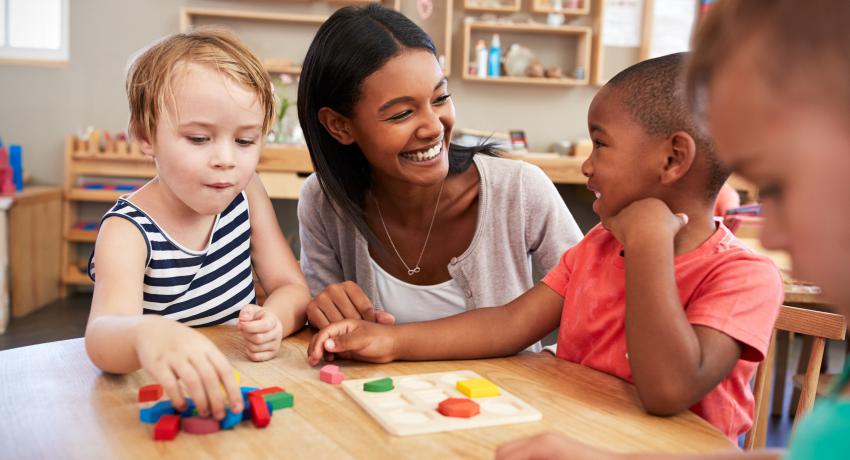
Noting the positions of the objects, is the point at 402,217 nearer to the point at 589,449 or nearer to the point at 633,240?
the point at 633,240

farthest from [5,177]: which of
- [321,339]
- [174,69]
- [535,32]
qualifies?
[321,339]

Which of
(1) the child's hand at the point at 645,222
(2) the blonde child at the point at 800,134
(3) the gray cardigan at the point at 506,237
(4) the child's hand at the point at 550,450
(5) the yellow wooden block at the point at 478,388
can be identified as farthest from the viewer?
(3) the gray cardigan at the point at 506,237

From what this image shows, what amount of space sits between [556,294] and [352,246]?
1.98 ft

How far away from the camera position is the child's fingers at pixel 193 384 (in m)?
0.83

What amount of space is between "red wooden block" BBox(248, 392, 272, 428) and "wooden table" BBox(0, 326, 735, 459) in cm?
1

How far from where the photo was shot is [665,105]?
1140 mm

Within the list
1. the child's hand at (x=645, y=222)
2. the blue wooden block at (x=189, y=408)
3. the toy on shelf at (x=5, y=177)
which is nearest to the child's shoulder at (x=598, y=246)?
the child's hand at (x=645, y=222)

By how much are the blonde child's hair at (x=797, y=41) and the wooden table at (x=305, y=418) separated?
1.44 feet

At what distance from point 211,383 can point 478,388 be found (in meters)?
0.31

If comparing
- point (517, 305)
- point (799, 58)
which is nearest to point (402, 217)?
point (517, 305)

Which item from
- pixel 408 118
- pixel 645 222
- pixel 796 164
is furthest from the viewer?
pixel 408 118

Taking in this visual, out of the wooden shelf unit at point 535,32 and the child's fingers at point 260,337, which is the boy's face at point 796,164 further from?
the wooden shelf unit at point 535,32

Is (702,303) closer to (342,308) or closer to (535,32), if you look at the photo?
(342,308)

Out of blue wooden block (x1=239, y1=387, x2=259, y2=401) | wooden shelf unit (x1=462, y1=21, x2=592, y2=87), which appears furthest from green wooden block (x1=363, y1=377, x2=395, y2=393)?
wooden shelf unit (x1=462, y1=21, x2=592, y2=87)
